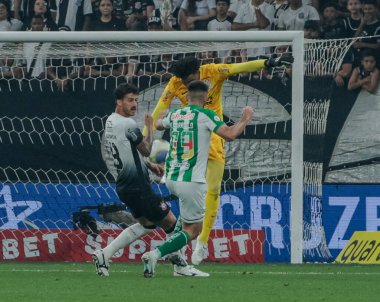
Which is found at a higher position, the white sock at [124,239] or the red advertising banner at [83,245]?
the white sock at [124,239]

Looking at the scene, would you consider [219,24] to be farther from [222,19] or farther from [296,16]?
[296,16]

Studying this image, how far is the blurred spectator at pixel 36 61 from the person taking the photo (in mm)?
14055

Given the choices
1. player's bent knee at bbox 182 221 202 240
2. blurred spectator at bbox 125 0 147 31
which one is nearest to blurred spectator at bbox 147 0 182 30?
blurred spectator at bbox 125 0 147 31

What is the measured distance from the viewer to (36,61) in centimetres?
1424

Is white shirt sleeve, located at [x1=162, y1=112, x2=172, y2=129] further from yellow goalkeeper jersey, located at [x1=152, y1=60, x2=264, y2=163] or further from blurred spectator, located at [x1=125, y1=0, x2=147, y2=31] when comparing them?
blurred spectator, located at [x1=125, y1=0, x2=147, y2=31]

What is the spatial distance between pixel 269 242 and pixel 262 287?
3.97 meters

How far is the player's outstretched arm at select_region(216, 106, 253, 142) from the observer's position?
33.7 ft

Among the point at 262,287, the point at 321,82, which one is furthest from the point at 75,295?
the point at 321,82

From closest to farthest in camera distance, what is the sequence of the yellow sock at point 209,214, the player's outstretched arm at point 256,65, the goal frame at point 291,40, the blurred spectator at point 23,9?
1. the player's outstretched arm at point 256,65
2. the yellow sock at point 209,214
3. the goal frame at point 291,40
4. the blurred spectator at point 23,9

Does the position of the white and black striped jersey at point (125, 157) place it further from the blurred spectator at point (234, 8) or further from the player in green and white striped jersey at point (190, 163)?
the blurred spectator at point (234, 8)

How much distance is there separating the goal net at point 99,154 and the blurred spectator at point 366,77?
1.27 metres

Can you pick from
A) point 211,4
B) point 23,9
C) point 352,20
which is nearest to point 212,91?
point 352,20

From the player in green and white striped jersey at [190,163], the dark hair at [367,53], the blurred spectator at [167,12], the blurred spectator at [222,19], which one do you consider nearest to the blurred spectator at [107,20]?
the blurred spectator at [167,12]

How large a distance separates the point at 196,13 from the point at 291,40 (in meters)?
4.35
